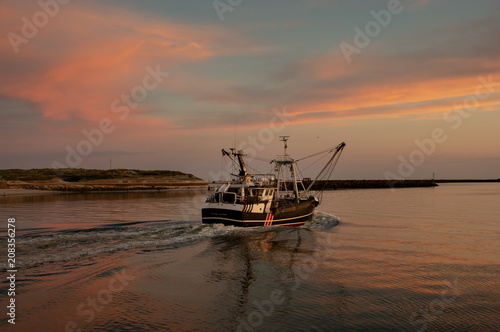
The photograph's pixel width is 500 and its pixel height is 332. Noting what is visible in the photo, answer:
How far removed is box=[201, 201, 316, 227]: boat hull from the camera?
108 ft

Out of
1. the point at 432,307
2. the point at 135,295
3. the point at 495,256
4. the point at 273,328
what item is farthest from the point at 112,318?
the point at 495,256

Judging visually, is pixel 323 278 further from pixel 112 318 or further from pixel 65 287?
pixel 65 287

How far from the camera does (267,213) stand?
3562 centimetres

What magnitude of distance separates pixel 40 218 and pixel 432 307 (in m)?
40.6
